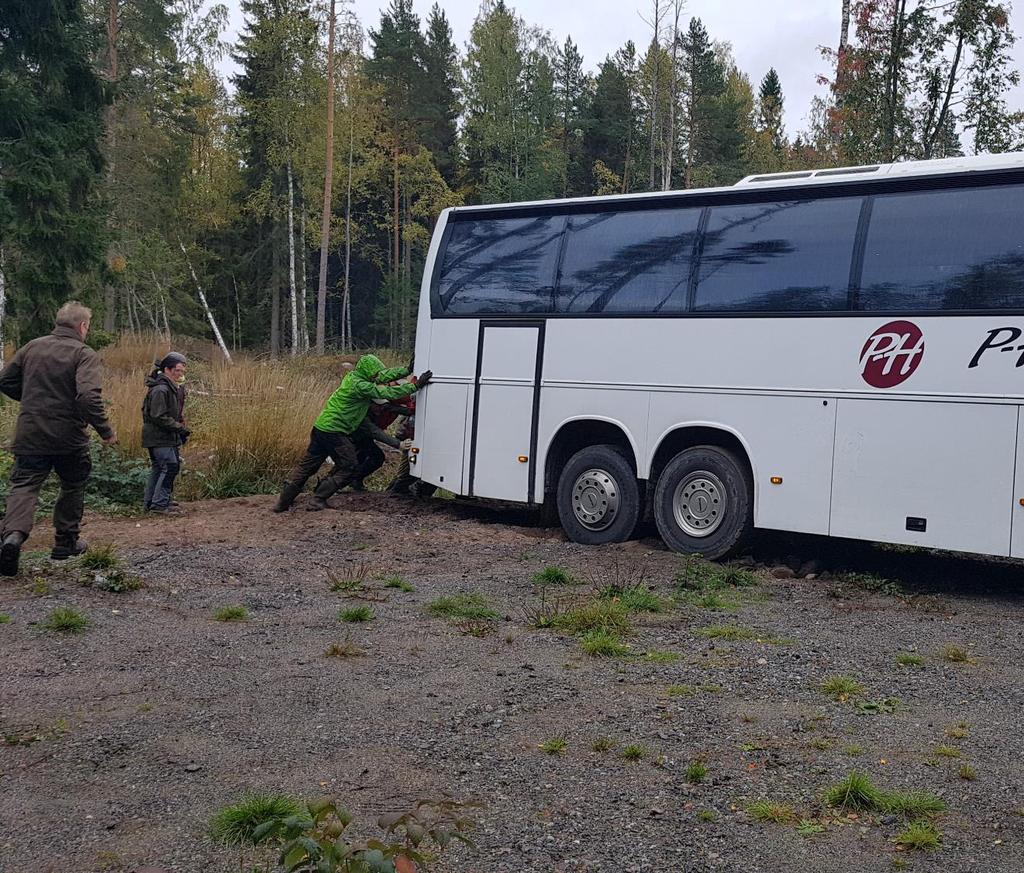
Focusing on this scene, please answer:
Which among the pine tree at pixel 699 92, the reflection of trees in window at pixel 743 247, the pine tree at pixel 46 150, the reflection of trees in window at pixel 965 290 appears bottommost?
the reflection of trees in window at pixel 965 290

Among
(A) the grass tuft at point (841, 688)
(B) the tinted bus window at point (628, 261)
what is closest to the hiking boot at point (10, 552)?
(B) the tinted bus window at point (628, 261)

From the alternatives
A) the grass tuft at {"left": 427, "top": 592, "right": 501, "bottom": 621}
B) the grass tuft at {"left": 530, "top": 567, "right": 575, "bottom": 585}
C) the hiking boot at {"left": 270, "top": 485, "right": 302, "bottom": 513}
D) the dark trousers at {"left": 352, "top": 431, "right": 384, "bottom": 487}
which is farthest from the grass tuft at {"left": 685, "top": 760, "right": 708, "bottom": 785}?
the dark trousers at {"left": 352, "top": 431, "right": 384, "bottom": 487}

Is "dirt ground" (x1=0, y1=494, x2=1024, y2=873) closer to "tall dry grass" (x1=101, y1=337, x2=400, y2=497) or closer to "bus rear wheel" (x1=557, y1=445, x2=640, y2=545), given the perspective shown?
"bus rear wheel" (x1=557, y1=445, x2=640, y2=545)

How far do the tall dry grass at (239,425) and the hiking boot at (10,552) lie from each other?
5.30 m

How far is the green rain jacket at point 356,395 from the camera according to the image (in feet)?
40.8

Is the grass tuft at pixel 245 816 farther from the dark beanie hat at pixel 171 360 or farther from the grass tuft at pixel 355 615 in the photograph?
the dark beanie hat at pixel 171 360

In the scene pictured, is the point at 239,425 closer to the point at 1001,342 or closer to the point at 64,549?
the point at 64,549

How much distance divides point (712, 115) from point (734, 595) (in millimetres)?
39843

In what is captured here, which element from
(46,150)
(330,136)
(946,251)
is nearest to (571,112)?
(330,136)

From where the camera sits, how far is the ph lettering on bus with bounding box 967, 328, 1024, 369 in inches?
339

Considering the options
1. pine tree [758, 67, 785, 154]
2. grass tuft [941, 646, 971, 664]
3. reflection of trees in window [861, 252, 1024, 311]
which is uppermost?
pine tree [758, 67, 785, 154]

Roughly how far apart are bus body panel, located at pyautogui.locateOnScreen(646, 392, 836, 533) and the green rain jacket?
3758mm

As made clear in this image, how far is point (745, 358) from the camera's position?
10.1m

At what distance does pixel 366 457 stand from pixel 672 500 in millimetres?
4311
